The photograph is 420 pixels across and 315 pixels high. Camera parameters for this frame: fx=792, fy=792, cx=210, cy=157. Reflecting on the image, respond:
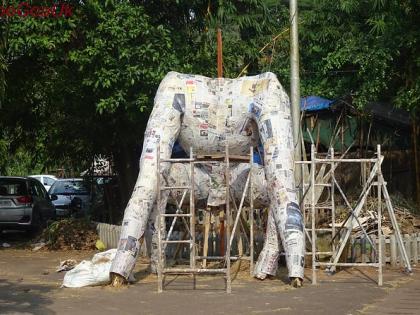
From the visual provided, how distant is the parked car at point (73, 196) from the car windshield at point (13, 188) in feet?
7.08

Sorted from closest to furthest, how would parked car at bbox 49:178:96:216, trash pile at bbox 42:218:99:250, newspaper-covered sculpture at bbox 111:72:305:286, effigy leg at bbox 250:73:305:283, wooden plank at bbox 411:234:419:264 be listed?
effigy leg at bbox 250:73:305:283, newspaper-covered sculpture at bbox 111:72:305:286, wooden plank at bbox 411:234:419:264, trash pile at bbox 42:218:99:250, parked car at bbox 49:178:96:216

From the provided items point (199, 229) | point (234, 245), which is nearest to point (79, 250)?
point (199, 229)

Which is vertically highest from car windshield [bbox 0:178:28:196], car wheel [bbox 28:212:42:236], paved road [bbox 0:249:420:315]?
car windshield [bbox 0:178:28:196]

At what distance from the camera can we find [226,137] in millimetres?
12406

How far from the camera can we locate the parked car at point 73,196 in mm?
23514

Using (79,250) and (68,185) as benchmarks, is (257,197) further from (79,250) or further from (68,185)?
(68,185)

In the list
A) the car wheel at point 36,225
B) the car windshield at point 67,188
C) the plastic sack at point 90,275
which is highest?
the car windshield at point 67,188

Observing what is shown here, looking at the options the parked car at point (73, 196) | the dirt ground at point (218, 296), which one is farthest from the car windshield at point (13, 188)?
the dirt ground at point (218, 296)

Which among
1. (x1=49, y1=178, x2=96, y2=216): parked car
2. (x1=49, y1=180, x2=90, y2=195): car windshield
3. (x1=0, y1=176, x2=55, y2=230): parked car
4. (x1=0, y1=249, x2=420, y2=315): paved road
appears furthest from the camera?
(x1=49, y1=180, x2=90, y2=195): car windshield

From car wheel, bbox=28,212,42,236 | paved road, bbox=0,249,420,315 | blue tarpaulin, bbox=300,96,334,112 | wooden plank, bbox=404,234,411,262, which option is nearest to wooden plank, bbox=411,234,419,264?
wooden plank, bbox=404,234,411,262

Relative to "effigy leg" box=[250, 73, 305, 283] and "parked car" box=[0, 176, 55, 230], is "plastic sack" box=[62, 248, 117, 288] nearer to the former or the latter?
"effigy leg" box=[250, 73, 305, 283]

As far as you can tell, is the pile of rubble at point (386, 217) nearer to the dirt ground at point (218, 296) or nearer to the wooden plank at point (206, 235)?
the dirt ground at point (218, 296)

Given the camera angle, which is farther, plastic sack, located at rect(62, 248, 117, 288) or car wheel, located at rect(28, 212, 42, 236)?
car wheel, located at rect(28, 212, 42, 236)

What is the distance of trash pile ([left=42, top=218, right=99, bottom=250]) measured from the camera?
17.9 meters
